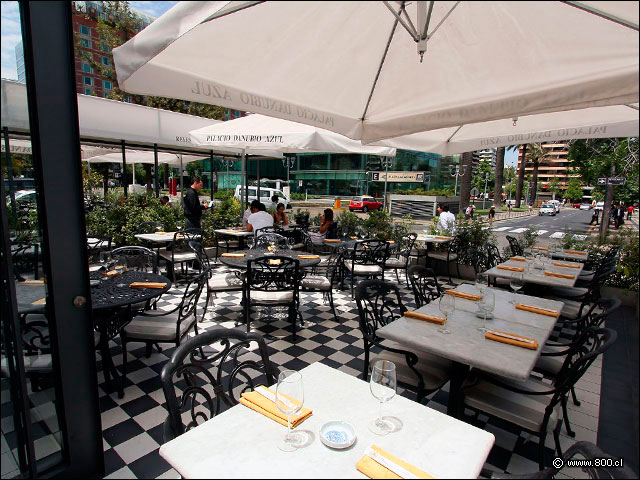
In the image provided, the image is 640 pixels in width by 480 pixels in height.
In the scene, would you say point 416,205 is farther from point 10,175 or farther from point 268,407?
point 10,175

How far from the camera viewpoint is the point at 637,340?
38.2 inches

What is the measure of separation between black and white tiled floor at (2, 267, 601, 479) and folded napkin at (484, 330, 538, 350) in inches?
32.0

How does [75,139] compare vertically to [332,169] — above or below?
below

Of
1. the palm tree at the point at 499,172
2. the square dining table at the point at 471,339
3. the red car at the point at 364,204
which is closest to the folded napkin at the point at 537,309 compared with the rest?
the square dining table at the point at 471,339

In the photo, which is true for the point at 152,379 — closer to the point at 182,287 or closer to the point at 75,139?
the point at 75,139

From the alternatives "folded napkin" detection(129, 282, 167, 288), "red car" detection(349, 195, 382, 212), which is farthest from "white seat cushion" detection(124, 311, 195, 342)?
"red car" detection(349, 195, 382, 212)

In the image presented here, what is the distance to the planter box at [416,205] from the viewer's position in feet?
76.7

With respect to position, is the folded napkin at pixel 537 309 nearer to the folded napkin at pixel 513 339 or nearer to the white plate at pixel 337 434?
the folded napkin at pixel 513 339

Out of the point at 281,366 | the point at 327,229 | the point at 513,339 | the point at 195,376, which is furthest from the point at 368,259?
the point at 195,376

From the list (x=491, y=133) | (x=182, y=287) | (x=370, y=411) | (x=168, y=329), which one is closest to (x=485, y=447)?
(x=370, y=411)

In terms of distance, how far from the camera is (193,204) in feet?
22.7

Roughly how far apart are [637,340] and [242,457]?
4.15 feet

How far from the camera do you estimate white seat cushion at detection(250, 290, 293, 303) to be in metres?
3.84

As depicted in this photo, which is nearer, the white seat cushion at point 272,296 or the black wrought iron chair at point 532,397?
the black wrought iron chair at point 532,397
